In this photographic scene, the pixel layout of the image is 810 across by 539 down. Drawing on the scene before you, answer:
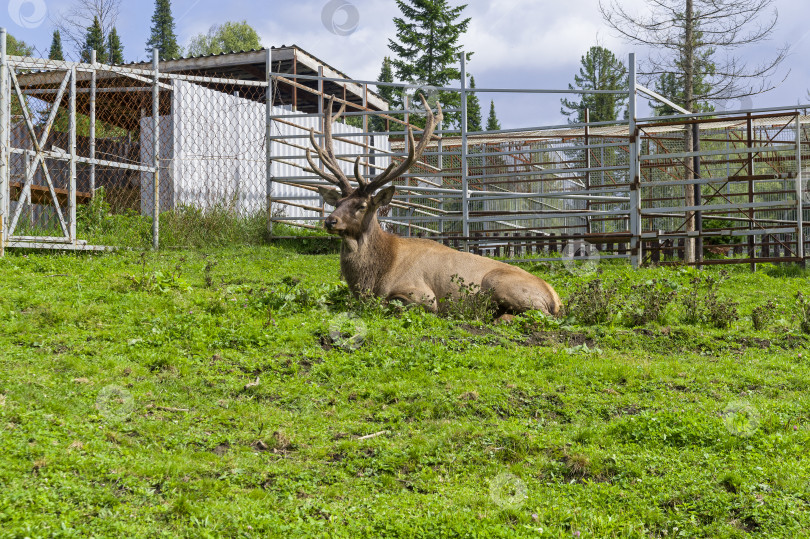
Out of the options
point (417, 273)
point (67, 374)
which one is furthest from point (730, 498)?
point (417, 273)

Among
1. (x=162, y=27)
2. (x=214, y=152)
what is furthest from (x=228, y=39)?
(x=214, y=152)

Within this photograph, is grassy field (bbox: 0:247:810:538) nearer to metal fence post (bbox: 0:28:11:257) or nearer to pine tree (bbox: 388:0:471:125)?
metal fence post (bbox: 0:28:11:257)

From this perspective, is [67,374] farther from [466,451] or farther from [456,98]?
[456,98]

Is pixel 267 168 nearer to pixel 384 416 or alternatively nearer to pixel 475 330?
pixel 475 330

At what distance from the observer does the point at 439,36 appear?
125 feet

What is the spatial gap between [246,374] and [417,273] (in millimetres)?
3336
